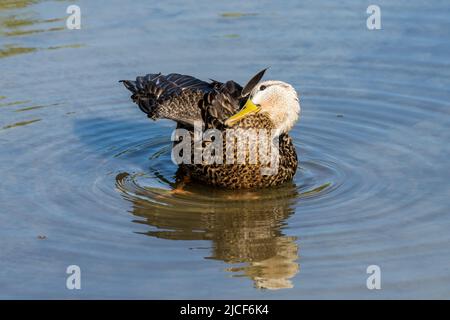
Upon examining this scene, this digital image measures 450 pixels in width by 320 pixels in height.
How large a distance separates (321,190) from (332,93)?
255cm

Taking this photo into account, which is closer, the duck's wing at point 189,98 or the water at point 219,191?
the water at point 219,191

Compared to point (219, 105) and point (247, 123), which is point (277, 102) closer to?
point (247, 123)

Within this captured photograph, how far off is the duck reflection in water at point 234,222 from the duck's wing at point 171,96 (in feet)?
2.24

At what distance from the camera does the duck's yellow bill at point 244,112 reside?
30.8 ft

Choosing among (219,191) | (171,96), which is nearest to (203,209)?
(219,191)

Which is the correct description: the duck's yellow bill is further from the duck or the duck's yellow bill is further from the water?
the water

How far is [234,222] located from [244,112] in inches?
44.5

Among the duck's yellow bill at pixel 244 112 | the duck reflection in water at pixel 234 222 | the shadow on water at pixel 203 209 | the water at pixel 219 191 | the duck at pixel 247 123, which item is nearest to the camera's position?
the water at pixel 219 191

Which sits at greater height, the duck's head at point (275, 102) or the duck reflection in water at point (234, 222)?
the duck's head at point (275, 102)

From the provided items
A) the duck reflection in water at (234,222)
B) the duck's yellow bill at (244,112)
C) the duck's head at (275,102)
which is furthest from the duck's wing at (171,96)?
the duck reflection in water at (234,222)

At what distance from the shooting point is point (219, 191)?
378 inches

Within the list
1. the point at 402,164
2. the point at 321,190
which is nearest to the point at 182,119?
the point at 321,190

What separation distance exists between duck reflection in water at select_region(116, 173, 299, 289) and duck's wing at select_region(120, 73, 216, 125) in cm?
68

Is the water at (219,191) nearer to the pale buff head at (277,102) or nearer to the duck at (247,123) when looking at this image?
the duck at (247,123)
